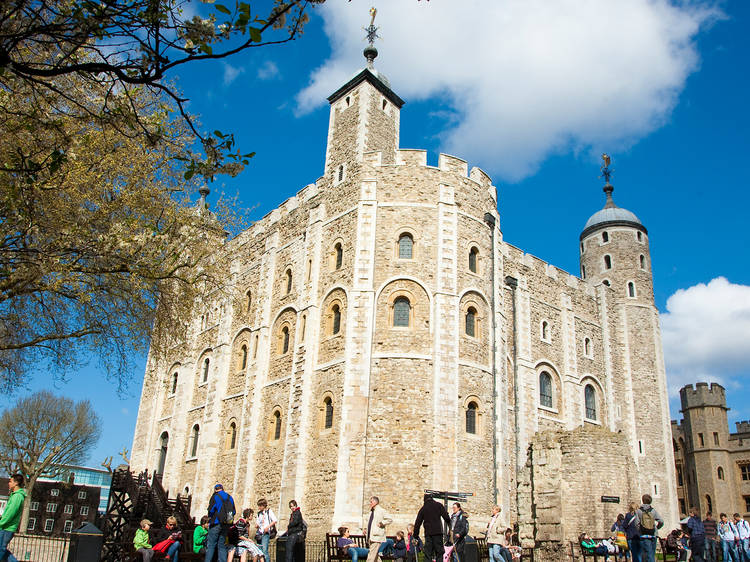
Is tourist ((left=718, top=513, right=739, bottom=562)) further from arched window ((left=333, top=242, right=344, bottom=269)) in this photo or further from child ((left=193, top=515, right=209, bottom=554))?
arched window ((left=333, top=242, right=344, bottom=269))

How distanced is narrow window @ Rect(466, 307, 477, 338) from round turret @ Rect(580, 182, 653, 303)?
14.8 metres

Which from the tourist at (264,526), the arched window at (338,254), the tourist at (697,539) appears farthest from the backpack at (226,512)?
A: the arched window at (338,254)

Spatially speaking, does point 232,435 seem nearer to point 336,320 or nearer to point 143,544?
point 336,320

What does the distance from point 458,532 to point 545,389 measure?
53.4 feet

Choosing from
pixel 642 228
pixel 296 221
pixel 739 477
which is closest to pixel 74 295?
pixel 296 221

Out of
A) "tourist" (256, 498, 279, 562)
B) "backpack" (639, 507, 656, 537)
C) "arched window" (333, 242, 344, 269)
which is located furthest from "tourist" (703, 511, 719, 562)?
"arched window" (333, 242, 344, 269)

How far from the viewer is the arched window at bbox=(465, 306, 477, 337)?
2188 cm

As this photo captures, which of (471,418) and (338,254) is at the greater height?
(338,254)

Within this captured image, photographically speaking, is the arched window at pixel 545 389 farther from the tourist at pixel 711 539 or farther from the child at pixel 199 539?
the child at pixel 199 539

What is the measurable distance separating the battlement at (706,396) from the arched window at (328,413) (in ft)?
123

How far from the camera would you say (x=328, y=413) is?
20875 millimetres

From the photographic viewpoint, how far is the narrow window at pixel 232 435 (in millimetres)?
25656

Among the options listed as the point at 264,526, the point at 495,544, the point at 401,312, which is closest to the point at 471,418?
the point at 401,312

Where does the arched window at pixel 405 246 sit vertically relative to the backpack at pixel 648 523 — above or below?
above
